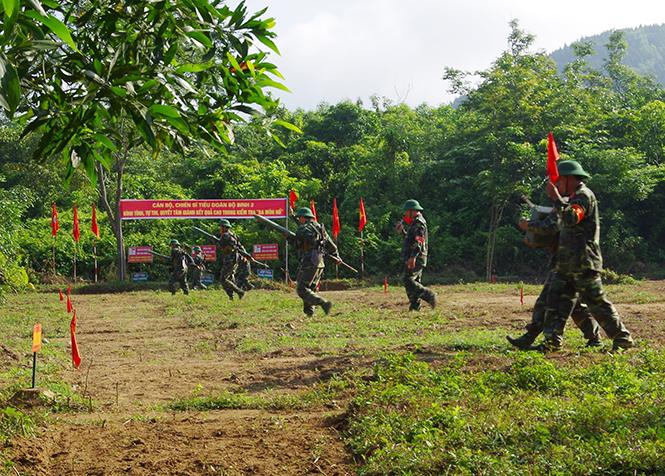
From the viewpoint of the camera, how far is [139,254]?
24.1 meters

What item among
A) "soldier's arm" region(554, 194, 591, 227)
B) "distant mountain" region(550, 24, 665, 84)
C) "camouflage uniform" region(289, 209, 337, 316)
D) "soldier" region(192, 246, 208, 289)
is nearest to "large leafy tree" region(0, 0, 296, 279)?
"soldier's arm" region(554, 194, 591, 227)

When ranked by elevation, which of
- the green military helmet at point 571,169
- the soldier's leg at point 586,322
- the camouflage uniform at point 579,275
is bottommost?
the soldier's leg at point 586,322

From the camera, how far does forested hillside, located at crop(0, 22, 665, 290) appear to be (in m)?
23.5

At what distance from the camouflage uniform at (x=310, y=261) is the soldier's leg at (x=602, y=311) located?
19.2ft

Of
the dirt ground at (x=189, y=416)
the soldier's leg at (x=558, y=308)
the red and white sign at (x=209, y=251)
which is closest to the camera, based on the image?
the dirt ground at (x=189, y=416)

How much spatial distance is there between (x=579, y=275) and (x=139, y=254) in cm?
2038

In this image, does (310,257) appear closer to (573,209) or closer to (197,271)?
(573,209)

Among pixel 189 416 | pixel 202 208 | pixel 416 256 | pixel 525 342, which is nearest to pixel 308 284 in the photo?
pixel 416 256

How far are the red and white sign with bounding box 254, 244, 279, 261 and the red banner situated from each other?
1264 millimetres

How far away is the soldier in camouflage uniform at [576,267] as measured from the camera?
658 centimetres

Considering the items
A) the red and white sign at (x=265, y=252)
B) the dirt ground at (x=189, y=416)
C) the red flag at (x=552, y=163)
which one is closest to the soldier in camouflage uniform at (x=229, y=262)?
the dirt ground at (x=189, y=416)

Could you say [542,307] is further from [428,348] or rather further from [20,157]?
[20,157]

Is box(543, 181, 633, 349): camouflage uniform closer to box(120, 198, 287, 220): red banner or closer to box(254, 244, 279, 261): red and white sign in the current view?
box(120, 198, 287, 220): red banner

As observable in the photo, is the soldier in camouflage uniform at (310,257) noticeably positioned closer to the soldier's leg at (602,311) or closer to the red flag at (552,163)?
the red flag at (552,163)
